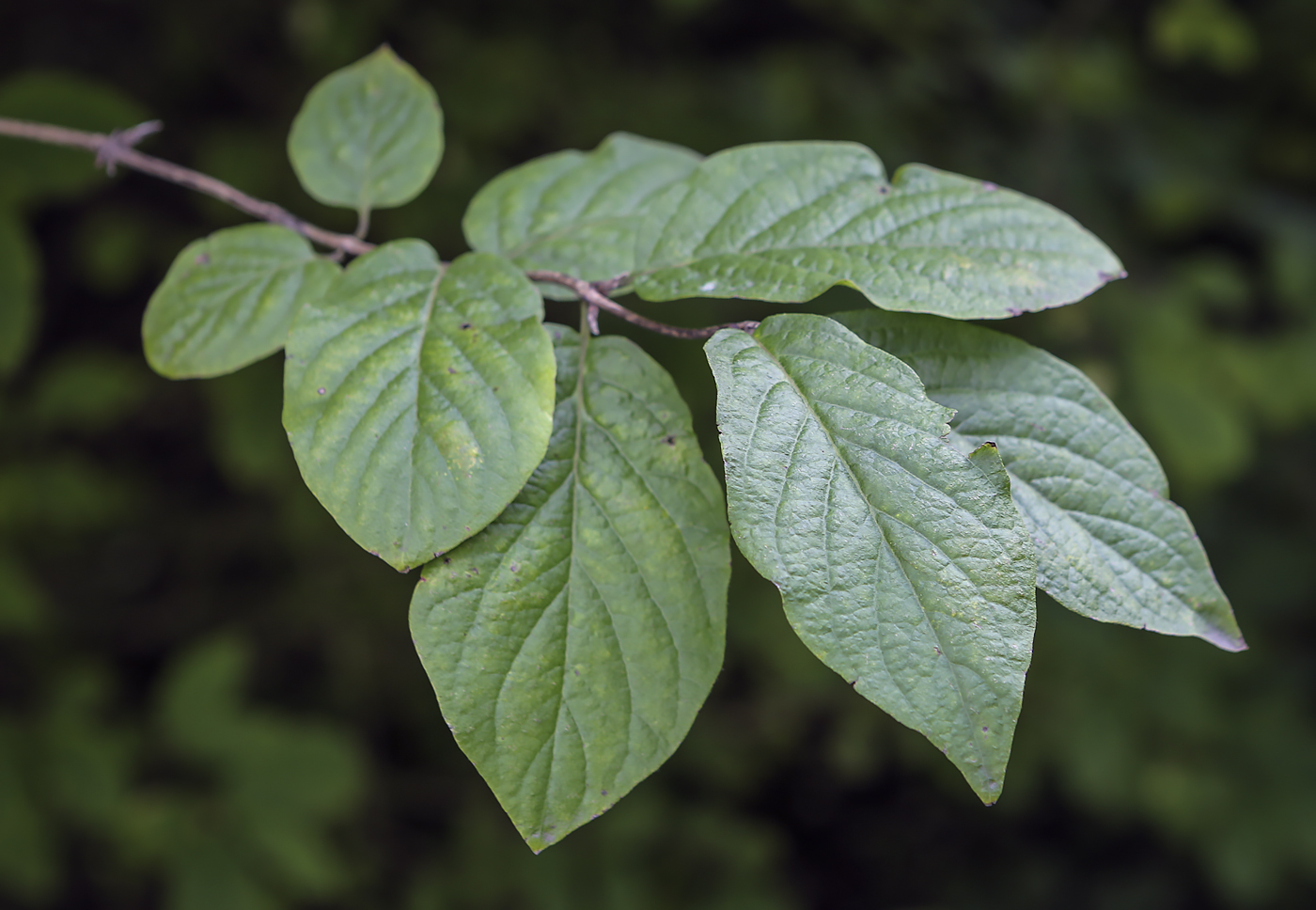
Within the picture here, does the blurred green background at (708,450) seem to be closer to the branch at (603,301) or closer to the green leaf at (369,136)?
the green leaf at (369,136)

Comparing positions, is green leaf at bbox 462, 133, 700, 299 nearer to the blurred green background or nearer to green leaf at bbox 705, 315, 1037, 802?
green leaf at bbox 705, 315, 1037, 802

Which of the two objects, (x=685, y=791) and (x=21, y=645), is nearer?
(x=21, y=645)

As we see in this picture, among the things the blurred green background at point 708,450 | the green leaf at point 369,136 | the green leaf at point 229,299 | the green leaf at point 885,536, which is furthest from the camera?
the blurred green background at point 708,450

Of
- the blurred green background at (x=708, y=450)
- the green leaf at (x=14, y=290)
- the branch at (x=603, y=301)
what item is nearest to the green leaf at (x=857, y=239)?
the branch at (x=603, y=301)

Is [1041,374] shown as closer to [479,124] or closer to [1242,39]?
[479,124]

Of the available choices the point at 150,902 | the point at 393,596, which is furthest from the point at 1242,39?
the point at 150,902

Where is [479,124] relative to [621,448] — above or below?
below
